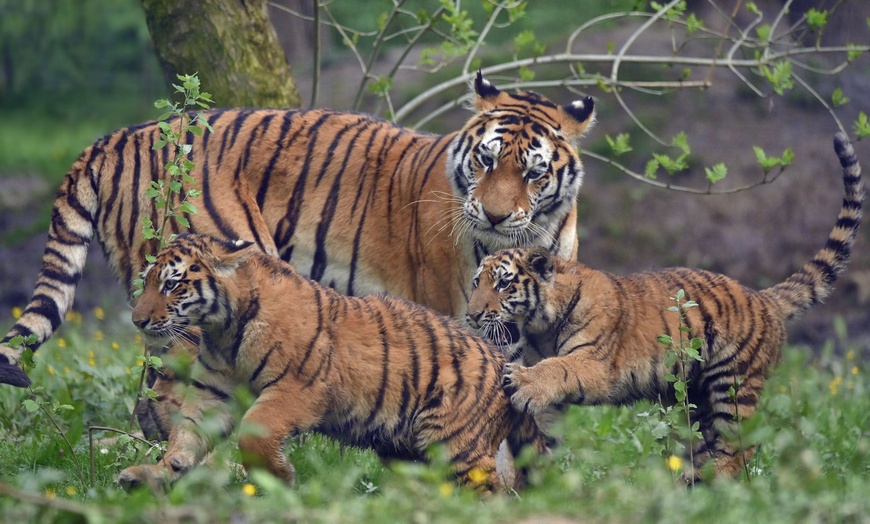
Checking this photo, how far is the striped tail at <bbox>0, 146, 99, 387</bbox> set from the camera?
4.98m

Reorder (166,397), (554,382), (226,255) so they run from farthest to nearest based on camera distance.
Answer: (166,397) → (554,382) → (226,255)

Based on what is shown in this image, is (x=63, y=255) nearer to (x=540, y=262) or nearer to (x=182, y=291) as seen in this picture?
(x=182, y=291)

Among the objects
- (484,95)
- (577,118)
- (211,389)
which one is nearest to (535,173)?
(577,118)

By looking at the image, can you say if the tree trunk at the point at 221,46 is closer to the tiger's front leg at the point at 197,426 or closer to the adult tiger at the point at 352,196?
the adult tiger at the point at 352,196

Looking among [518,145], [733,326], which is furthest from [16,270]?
[733,326]

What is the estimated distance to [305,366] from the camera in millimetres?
4312

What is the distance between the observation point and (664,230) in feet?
33.9

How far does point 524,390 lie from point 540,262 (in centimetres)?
69

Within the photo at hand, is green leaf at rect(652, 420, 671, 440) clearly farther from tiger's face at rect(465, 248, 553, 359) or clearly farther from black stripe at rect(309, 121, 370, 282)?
black stripe at rect(309, 121, 370, 282)

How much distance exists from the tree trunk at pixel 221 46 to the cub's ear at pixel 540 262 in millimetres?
2102

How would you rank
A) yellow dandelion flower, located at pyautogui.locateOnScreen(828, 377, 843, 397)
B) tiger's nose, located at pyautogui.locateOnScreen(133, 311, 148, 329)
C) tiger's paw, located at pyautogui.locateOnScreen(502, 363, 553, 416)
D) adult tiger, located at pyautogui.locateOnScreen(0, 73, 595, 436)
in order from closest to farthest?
tiger's nose, located at pyautogui.locateOnScreen(133, 311, 148, 329)
tiger's paw, located at pyautogui.locateOnScreen(502, 363, 553, 416)
adult tiger, located at pyautogui.locateOnScreen(0, 73, 595, 436)
yellow dandelion flower, located at pyautogui.locateOnScreen(828, 377, 843, 397)

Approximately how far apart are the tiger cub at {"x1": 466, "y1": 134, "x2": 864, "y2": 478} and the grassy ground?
23cm

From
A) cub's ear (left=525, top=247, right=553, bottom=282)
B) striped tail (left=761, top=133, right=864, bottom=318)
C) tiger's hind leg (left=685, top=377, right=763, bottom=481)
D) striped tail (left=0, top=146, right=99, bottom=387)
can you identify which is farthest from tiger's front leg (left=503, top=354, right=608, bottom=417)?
striped tail (left=0, top=146, right=99, bottom=387)

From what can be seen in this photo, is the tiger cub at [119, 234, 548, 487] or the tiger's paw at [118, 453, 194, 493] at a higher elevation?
the tiger cub at [119, 234, 548, 487]
